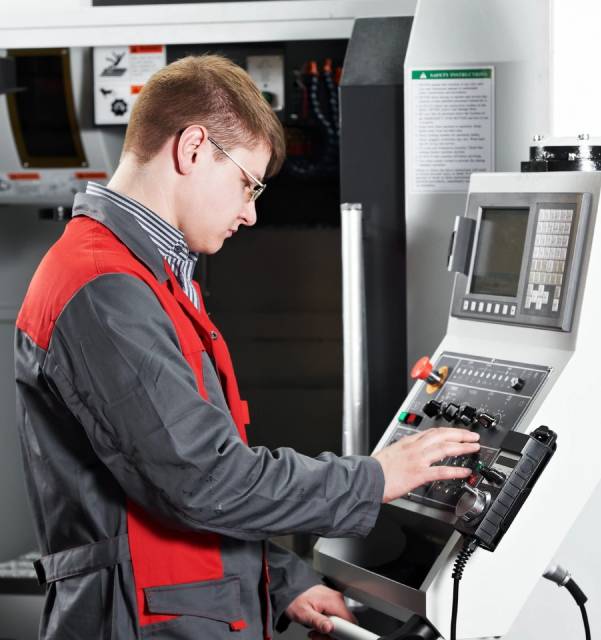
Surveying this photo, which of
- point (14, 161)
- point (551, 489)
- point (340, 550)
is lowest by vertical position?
point (340, 550)

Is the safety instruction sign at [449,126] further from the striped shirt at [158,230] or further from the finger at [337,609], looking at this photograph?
the finger at [337,609]

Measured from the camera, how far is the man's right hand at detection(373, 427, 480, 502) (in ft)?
4.65

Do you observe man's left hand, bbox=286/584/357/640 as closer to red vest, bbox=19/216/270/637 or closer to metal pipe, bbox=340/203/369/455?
red vest, bbox=19/216/270/637

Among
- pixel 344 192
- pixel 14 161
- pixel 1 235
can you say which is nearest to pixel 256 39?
pixel 344 192

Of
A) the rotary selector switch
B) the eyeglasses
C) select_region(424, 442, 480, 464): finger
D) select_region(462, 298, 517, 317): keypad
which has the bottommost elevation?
the rotary selector switch

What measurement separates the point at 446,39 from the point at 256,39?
0.77 m

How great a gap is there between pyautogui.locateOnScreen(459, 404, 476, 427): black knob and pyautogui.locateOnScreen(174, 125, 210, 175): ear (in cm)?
57

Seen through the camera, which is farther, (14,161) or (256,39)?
(14,161)

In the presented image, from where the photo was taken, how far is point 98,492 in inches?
55.6

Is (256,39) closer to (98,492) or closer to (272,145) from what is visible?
(272,145)

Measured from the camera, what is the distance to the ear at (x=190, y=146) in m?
1.42

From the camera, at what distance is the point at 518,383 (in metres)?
1.52

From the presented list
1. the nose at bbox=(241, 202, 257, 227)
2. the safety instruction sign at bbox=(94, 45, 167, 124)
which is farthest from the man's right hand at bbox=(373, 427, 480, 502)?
the safety instruction sign at bbox=(94, 45, 167, 124)

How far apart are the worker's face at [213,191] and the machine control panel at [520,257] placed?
42cm
